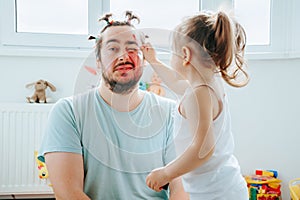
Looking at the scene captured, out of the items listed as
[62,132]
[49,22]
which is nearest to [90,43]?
[49,22]

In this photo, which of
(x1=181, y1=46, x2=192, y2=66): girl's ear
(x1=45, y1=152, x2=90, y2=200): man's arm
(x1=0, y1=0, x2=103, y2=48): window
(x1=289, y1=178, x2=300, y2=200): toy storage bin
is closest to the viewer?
(x1=181, y1=46, x2=192, y2=66): girl's ear

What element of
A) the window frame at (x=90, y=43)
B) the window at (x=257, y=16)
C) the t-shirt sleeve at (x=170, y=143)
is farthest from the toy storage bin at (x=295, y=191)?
the t-shirt sleeve at (x=170, y=143)

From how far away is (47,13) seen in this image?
2486 mm

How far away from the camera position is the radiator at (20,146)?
225 cm

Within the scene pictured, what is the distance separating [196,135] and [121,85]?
0.20 m

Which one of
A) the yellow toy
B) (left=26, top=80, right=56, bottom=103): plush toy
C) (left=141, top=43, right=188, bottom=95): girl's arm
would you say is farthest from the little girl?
(left=26, top=80, right=56, bottom=103): plush toy

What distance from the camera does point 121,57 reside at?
812mm

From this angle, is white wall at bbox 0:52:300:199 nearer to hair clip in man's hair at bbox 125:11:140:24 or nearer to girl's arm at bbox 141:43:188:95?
hair clip in man's hair at bbox 125:11:140:24

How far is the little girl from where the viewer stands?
30.4 inches

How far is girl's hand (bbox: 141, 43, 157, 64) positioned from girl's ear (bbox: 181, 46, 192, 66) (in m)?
0.07

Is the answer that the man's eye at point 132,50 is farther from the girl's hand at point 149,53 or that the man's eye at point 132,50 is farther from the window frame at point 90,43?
the window frame at point 90,43

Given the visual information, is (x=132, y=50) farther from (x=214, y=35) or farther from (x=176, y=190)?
(x=176, y=190)

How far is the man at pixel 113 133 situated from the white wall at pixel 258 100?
4.43 ft

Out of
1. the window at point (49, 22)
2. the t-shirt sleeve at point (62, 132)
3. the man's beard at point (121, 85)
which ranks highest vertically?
the window at point (49, 22)
